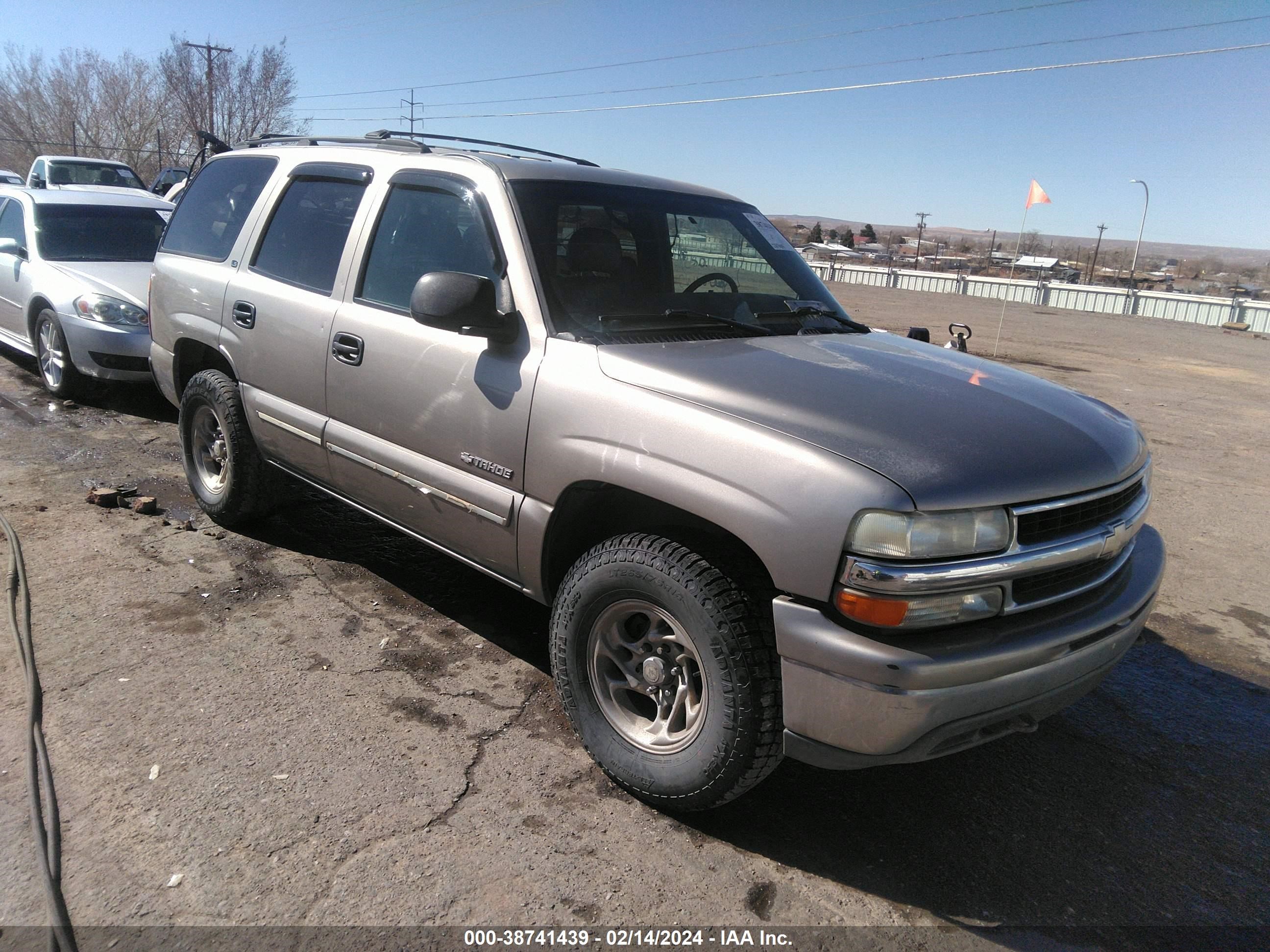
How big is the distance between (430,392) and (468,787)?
4.64 feet

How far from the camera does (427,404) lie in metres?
3.39

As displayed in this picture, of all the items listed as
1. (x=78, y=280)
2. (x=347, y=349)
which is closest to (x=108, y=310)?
(x=78, y=280)

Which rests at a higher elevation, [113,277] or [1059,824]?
[113,277]

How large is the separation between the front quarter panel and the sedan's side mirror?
7.23m

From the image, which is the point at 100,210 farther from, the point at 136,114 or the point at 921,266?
the point at 921,266

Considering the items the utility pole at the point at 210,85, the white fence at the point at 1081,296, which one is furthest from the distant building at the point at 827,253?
the utility pole at the point at 210,85

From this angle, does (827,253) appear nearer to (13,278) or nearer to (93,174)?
(93,174)

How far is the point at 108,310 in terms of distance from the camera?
719 cm

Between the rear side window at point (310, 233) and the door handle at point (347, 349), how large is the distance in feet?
0.94

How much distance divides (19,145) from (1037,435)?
206 ft

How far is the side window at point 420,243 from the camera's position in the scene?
3404 mm

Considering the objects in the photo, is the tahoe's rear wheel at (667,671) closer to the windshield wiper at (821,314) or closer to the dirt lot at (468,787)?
the dirt lot at (468,787)

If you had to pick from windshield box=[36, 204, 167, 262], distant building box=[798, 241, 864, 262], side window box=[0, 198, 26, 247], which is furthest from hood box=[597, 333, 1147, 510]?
distant building box=[798, 241, 864, 262]

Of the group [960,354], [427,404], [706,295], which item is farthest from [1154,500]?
[427,404]
